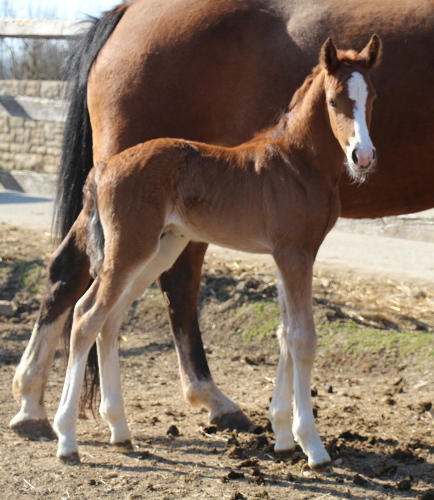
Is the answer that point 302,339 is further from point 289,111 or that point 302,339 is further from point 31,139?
point 31,139

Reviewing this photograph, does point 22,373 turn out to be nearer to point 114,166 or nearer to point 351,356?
point 114,166

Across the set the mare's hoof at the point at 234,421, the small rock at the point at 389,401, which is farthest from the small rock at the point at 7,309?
the small rock at the point at 389,401

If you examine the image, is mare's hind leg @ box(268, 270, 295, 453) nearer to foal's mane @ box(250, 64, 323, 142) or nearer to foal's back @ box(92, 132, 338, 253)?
foal's back @ box(92, 132, 338, 253)

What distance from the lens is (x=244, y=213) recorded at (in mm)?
3369

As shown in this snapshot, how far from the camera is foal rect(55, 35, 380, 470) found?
3254mm

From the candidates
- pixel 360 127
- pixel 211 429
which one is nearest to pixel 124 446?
pixel 211 429

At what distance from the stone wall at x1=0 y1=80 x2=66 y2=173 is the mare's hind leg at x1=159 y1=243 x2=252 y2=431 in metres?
8.80

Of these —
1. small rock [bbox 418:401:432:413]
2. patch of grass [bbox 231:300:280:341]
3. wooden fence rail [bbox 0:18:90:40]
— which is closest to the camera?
small rock [bbox 418:401:432:413]

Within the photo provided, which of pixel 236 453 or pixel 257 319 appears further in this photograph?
pixel 257 319

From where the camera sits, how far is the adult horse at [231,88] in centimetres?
390

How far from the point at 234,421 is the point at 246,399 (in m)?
0.48

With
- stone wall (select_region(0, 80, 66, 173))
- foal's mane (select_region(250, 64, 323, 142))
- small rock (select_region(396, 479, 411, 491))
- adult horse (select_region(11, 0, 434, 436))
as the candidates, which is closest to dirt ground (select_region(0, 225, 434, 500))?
small rock (select_region(396, 479, 411, 491))

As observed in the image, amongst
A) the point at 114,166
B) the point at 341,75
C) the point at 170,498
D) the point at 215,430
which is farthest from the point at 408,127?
the point at 170,498

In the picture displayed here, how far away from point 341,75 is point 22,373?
2227 mm
